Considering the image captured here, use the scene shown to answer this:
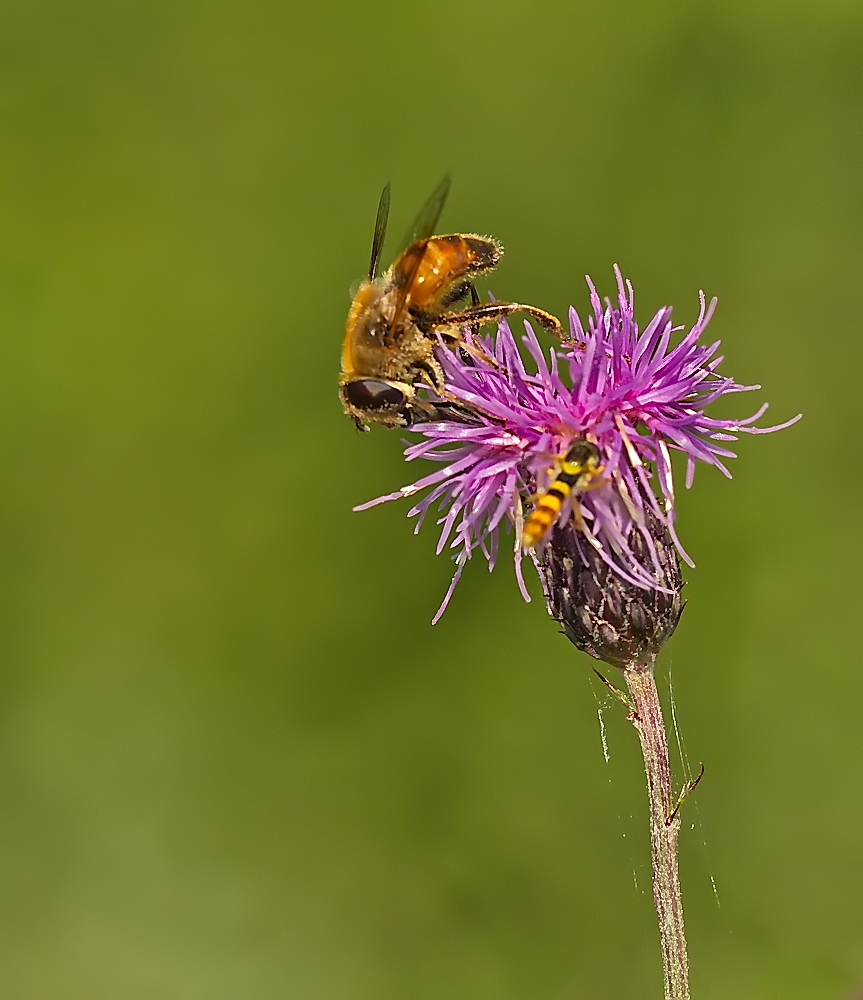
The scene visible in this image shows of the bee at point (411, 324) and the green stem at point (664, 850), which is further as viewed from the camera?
the bee at point (411, 324)

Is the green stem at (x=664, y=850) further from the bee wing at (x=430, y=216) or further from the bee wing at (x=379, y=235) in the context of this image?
the bee wing at (x=379, y=235)

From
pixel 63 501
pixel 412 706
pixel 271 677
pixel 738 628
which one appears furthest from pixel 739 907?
pixel 63 501

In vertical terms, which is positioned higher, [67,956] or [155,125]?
[155,125]

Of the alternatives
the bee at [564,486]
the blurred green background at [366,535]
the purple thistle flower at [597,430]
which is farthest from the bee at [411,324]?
the blurred green background at [366,535]

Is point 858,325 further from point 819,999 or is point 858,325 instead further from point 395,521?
point 819,999

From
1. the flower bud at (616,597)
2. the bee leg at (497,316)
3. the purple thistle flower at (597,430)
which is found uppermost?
the bee leg at (497,316)

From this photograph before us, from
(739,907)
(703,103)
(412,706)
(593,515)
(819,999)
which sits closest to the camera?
(593,515)
